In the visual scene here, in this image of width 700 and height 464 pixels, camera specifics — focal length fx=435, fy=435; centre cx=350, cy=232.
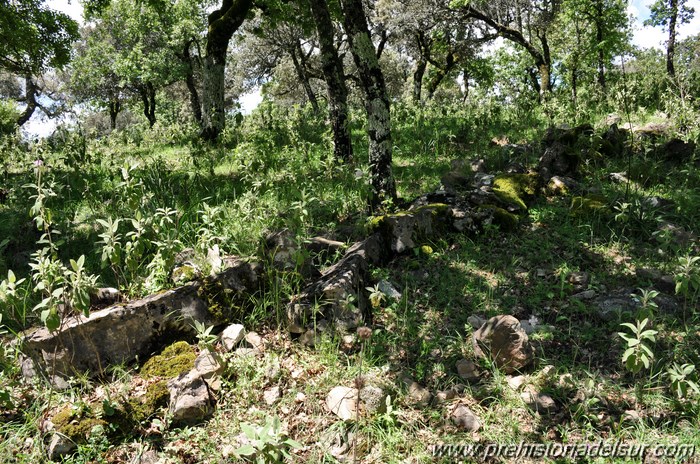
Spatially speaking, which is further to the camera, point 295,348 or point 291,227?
point 291,227

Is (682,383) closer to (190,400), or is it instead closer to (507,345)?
(507,345)

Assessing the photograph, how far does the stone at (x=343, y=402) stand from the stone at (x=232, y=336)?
104 cm

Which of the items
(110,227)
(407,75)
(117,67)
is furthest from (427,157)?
(407,75)

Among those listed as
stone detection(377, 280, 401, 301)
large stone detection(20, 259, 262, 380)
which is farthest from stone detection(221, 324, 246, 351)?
stone detection(377, 280, 401, 301)

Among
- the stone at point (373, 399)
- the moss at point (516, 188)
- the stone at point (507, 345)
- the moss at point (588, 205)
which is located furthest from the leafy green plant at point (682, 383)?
the moss at point (516, 188)

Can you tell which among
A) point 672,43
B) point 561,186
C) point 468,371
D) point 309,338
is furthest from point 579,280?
point 672,43

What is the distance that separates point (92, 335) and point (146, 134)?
35.9 ft

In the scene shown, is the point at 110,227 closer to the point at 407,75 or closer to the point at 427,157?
the point at 427,157

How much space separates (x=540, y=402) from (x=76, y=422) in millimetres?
3243

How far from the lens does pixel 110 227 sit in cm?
352

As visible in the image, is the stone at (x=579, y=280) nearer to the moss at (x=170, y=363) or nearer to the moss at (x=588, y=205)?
the moss at (x=588, y=205)

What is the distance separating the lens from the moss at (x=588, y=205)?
18.3ft

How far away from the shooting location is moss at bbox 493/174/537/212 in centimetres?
598

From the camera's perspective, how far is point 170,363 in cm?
359
